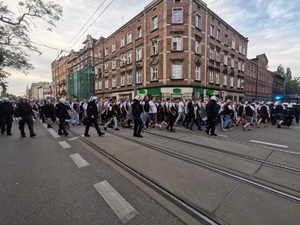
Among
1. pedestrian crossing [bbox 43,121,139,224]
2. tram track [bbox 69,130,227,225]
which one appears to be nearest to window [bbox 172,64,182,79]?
tram track [bbox 69,130,227,225]

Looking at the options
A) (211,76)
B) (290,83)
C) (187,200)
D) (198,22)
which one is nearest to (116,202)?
(187,200)

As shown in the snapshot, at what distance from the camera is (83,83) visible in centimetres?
4338

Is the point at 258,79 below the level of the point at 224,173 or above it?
above

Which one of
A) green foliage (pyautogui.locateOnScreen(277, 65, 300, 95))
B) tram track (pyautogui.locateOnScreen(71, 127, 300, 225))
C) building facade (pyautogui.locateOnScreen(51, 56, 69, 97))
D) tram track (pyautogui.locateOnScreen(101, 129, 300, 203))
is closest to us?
tram track (pyautogui.locateOnScreen(71, 127, 300, 225))

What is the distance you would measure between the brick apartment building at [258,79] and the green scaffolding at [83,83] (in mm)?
33208

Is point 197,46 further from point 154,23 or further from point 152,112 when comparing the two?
point 152,112

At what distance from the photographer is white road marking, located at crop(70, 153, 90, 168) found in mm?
4902

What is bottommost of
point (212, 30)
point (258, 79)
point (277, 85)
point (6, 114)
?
point (6, 114)

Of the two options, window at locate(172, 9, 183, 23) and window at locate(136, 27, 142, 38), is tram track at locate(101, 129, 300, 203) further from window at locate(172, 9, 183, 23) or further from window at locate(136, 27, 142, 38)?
window at locate(136, 27, 142, 38)

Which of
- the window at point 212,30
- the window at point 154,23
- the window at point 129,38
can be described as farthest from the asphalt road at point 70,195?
the window at point 212,30

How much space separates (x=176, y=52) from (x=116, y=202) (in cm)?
2193

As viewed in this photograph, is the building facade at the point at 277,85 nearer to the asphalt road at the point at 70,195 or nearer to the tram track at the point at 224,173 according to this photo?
the tram track at the point at 224,173

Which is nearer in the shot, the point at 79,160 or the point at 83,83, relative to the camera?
the point at 79,160

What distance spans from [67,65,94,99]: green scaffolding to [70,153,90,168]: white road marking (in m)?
34.9
